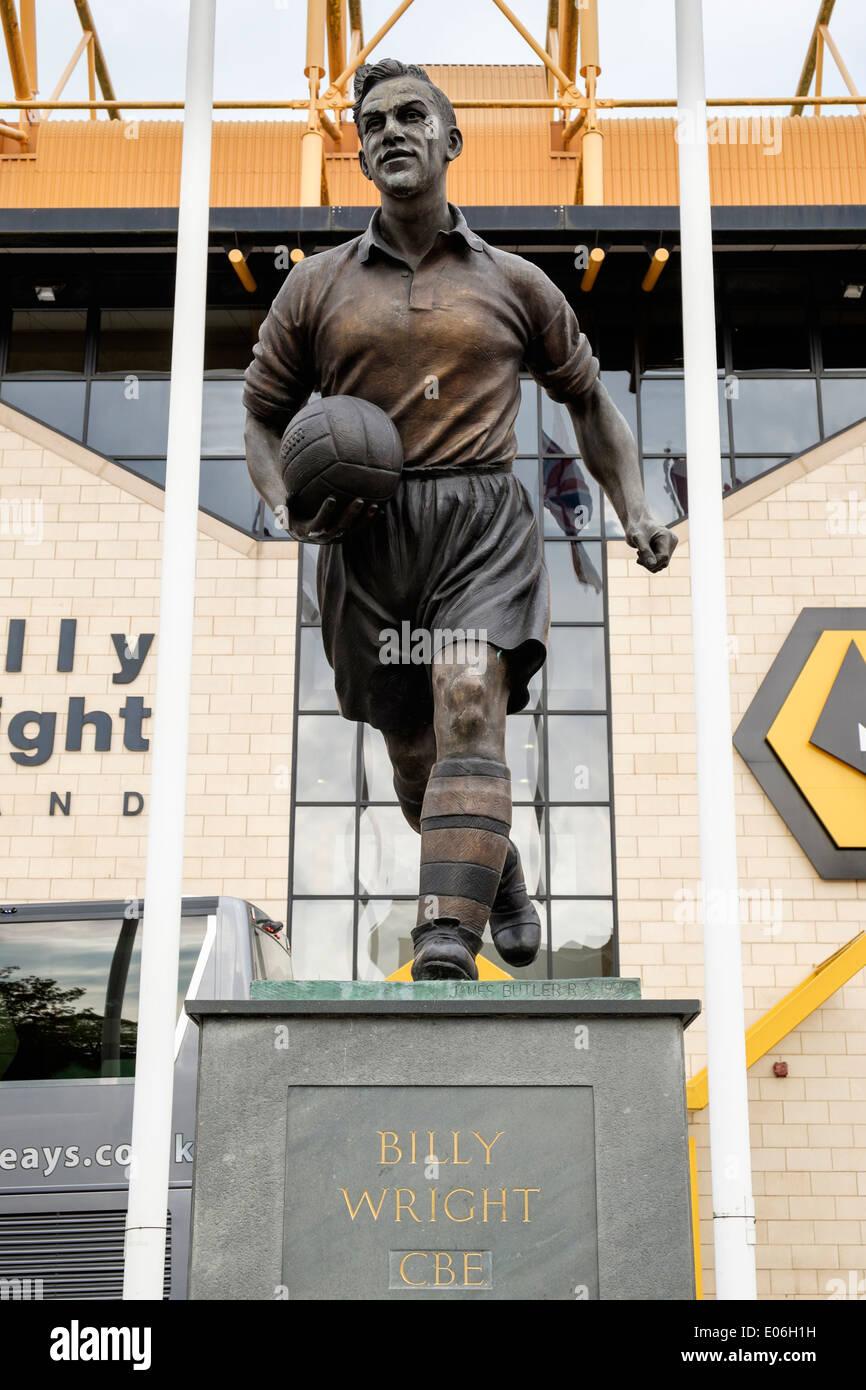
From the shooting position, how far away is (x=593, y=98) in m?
18.0

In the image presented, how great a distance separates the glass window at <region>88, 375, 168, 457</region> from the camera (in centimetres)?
1919

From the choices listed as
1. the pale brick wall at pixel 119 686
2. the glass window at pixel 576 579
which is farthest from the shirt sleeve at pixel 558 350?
the glass window at pixel 576 579

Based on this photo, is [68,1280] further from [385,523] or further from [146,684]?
[146,684]

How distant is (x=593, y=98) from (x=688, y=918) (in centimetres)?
921

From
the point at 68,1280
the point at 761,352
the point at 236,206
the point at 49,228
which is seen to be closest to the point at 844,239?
the point at 761,352

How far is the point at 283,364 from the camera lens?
510 cm

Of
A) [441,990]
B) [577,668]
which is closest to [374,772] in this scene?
[577,668]

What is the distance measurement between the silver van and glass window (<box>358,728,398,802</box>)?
30.0 feet

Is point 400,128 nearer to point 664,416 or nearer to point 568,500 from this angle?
point 568,500

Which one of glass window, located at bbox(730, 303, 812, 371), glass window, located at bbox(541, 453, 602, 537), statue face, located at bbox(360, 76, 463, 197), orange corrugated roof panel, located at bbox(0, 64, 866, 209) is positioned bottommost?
statue face, located at bbox(360, 76, 463, 197)

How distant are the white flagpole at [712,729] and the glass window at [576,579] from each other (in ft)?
38.6

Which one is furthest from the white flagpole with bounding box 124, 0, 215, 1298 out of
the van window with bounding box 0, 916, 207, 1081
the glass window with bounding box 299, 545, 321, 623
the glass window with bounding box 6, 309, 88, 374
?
the glass window with bounding box 6, 309, 88, 374

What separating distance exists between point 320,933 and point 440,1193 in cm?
1372

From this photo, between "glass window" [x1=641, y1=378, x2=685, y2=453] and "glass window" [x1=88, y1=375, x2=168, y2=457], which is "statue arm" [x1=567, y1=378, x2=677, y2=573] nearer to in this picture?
"glass window" [x1=641, y1=378, x2=685, y2=453]
